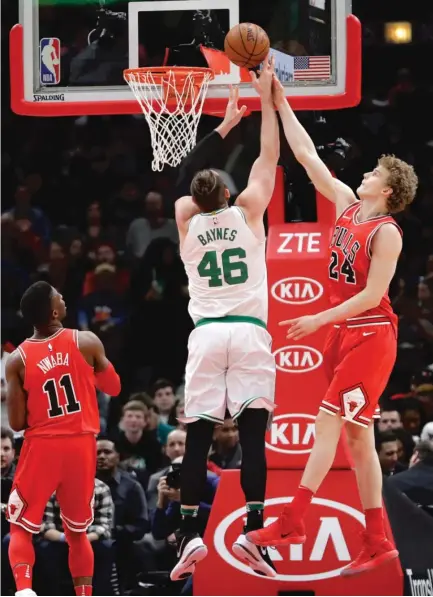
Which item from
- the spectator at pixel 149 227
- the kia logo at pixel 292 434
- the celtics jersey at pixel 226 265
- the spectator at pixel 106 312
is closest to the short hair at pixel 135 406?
the spectator at pixel 106 312

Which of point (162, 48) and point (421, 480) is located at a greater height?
point (162, 48)

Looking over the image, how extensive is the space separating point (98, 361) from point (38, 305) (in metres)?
0.47

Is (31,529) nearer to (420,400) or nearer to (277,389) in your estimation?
(277,389)

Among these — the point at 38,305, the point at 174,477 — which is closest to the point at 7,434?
the point at 174,477

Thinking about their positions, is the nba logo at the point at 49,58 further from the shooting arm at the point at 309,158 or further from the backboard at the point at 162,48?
the shooting arm at the point at 309,158

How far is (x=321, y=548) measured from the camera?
25.4 feet

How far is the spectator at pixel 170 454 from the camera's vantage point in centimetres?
962

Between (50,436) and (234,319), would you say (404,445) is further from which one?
(50,436)

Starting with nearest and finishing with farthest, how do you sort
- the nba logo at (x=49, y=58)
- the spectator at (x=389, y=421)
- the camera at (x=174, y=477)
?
1. the camera at (x=174, y=477)
2. the nba logo at (x=49, y=58)
3. the spectator at (x=389, y=421)

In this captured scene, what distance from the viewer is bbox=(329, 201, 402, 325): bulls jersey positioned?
22.5ft

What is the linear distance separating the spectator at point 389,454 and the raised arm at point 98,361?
10.3 ft

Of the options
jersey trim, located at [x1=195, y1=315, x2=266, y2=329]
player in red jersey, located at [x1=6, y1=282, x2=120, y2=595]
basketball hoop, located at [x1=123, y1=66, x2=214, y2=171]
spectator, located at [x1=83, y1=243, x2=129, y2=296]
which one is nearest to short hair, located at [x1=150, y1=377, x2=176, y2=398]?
spectator, located at [x1=83, y1=243, x2=129, y2=296]

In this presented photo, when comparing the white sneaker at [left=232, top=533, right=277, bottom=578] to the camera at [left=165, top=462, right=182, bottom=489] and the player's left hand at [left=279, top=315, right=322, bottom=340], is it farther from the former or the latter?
the camera at [left=165, top=462, right=182, bottom=489]

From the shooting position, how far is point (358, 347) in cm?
688
